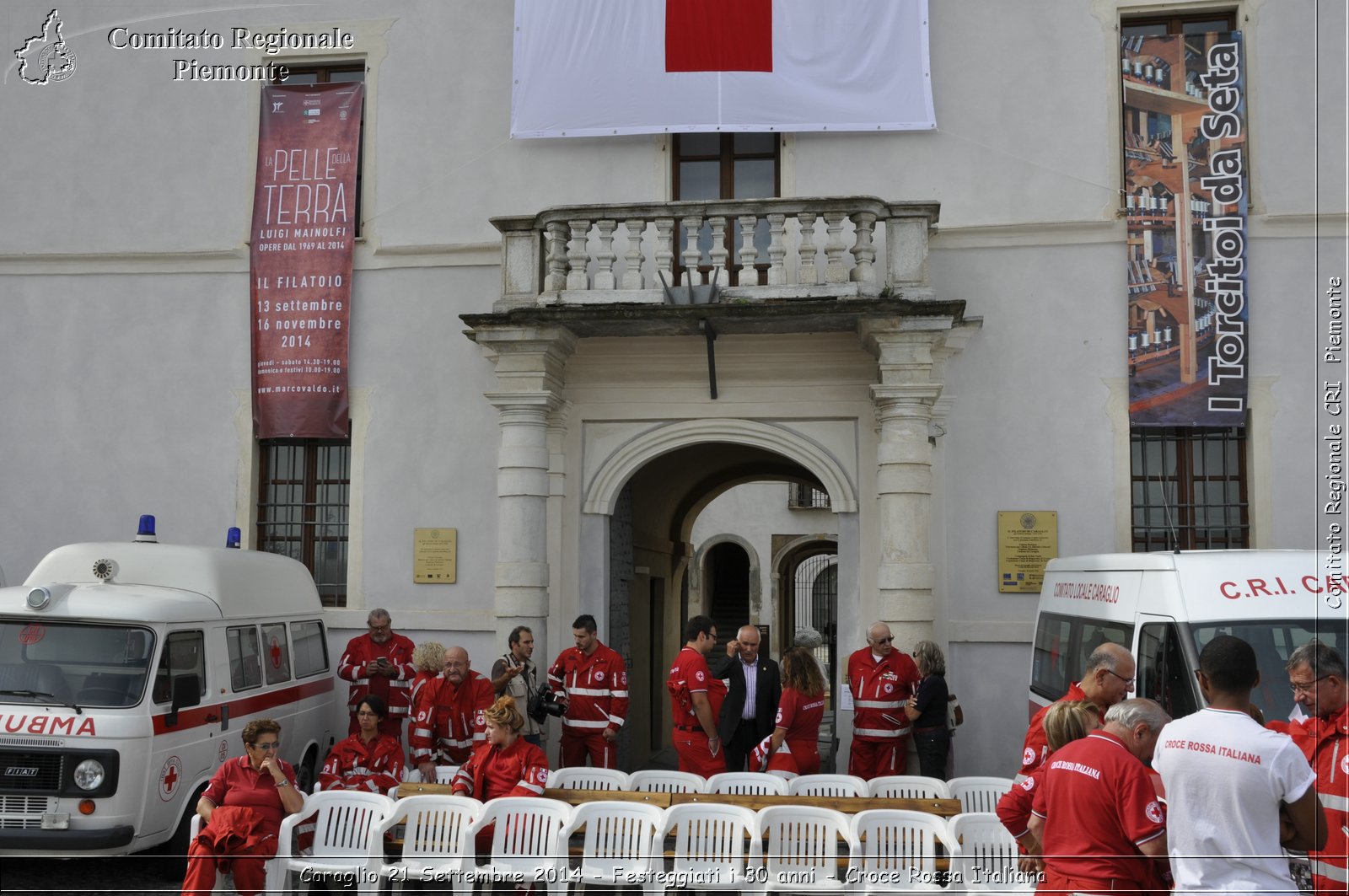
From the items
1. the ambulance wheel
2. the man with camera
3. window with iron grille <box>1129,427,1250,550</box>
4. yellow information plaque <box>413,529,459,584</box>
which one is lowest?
the ambulance wheel

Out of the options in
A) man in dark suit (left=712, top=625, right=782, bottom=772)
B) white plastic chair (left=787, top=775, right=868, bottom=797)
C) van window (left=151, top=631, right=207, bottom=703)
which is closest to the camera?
white plastic chair (left=787, top=775, right=868, bottom=797)

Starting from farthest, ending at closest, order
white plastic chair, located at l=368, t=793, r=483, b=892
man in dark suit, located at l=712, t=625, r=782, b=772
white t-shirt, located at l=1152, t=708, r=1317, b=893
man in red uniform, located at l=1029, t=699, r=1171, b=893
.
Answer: man in dark suit, located at l=712, t=625, r=782, b=772
white plastic chair, located at l=368, t=793, r=483, b=892
man in red uniform, located at l=1029, t=699, r=1171, b=893
white t-shirt, located at l=1152, t=708, r=1317, b=893

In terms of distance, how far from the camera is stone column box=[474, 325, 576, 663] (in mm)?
11508

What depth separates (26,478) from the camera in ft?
45.2

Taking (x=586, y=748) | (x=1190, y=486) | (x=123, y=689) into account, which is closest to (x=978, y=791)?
(x=586, y=748)

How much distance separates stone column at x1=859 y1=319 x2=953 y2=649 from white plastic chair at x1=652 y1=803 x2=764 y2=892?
408cm

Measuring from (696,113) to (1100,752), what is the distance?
30.2ft

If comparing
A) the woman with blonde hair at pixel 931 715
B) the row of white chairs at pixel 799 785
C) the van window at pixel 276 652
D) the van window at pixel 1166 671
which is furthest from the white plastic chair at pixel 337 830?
the van window at pixel 1166 671

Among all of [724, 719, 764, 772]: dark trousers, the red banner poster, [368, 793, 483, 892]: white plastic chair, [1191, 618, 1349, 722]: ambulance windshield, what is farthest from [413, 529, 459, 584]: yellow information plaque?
[1191, 618, 1349, 722]: ambulance windshield

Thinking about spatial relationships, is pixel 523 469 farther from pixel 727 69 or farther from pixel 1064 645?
pixel 1064 645

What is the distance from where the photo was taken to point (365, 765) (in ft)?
28.4

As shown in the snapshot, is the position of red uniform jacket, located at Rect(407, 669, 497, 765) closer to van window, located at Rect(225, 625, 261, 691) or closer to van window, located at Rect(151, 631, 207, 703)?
van window, located at Rect(225, 625, 261, 691)

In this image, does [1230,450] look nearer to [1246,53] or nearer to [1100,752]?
[1246,53]

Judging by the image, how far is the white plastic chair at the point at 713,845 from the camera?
683 centimetres
